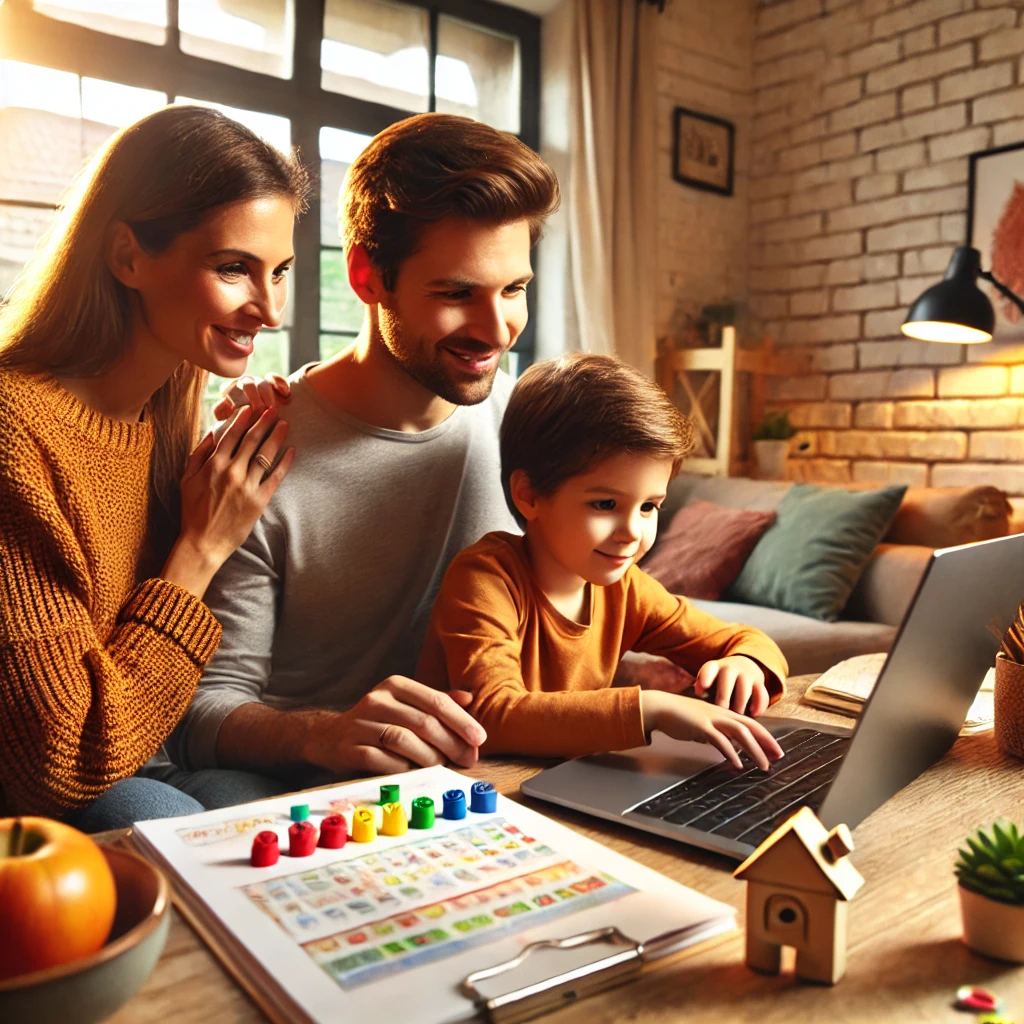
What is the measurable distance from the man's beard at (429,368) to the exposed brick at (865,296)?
10.1ft

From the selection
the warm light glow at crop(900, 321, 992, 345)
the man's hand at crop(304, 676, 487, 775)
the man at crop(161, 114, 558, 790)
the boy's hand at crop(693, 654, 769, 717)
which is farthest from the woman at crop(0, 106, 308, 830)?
the warm light glow at crop(900, 321, 992, 345)

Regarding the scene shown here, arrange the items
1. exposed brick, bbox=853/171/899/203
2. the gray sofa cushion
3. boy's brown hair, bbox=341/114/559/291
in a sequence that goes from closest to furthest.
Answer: boy's brown hair, bbox=341/114/559/291, the gray sofa cushion, exposed brick, bbox=853/171/899/203

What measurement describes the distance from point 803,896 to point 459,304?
92cm

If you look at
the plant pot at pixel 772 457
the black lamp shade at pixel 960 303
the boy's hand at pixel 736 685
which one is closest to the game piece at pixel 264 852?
the boy's hand at pixel 736 685

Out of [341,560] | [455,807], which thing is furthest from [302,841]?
[341,560]

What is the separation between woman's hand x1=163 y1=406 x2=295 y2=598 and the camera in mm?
1146

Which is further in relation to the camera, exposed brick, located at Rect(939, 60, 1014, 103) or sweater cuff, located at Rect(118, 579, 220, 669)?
exposed brick, located at Rect(939, 60, 1014, 103)

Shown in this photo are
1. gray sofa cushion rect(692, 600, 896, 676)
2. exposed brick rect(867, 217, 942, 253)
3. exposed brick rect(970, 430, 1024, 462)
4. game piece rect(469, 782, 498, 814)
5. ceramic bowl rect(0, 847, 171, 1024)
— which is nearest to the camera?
ceramic bowl rect(0, 847, 171, 1024)

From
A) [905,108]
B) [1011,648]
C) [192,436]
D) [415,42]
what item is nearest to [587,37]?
[415,42]

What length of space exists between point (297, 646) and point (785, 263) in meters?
3.59

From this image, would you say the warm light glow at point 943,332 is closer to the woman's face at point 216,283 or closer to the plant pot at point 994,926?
the woman's face at point 216,283

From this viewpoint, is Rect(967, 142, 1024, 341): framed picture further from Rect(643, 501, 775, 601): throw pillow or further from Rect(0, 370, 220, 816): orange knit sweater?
Rect(0, 370, 220, 816): orange knit sweater

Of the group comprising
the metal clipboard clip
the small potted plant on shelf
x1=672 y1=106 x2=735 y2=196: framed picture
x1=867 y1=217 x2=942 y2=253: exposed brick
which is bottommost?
the metal clipboard clip

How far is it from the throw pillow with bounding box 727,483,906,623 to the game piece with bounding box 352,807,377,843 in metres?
2.37
